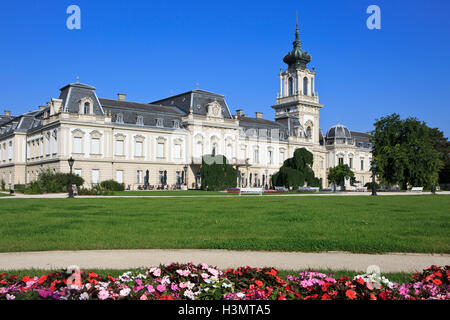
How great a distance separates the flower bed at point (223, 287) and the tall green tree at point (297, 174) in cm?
4938

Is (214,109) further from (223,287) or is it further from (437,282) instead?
(437,282)

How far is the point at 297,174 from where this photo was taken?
55219 mm

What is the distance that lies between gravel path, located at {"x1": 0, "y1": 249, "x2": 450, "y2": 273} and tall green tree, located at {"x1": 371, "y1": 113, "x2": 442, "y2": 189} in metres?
40.4

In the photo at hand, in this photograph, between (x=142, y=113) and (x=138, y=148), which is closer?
(x=138, y=148)

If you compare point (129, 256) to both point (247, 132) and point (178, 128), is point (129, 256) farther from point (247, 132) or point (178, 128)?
point (247, 132)

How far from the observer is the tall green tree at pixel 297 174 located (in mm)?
55031

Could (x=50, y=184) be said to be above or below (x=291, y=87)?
below

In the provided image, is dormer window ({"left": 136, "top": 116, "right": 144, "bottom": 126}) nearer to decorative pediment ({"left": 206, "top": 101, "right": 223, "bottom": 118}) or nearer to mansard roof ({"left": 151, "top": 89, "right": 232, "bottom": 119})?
mansard roof ({"left": 151, "top": 89, "right": 232, "bottom": 119})

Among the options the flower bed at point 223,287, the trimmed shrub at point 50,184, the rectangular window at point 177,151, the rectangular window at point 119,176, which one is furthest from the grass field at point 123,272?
the rectangular window at point 177,151

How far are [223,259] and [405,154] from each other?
43842mm

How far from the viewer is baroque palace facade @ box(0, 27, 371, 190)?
5294 cm

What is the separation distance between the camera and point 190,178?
6153 centimetres

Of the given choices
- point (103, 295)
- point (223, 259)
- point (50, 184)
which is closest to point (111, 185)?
point (50, 184)

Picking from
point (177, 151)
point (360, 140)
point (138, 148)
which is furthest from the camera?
point (360, 140)
